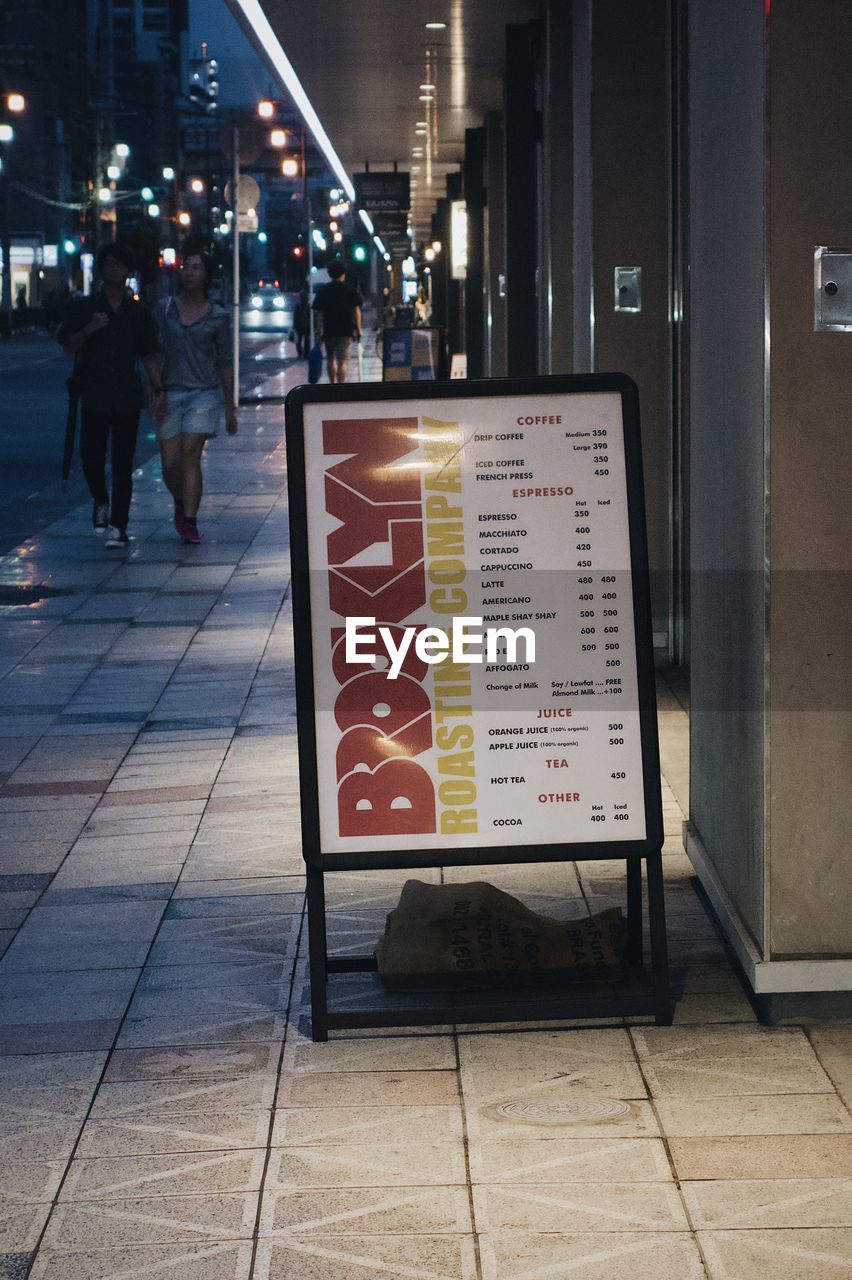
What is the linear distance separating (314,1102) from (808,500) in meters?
1.70

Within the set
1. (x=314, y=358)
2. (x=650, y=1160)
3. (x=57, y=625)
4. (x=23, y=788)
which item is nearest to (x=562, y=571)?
(x=650, y=1160)

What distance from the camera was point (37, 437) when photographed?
2364cm

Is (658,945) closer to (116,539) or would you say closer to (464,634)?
(464,634)

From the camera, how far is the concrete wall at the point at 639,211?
862 centimetres

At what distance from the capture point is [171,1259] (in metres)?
3.41

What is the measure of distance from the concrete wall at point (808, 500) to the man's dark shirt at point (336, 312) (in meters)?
21.5

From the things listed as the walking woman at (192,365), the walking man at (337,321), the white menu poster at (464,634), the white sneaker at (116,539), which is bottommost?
the white sneaker at (116,539)

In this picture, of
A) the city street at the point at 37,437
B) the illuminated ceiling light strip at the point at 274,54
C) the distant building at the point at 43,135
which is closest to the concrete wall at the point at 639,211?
the illuminated ceiling light strip at the point at 274,54

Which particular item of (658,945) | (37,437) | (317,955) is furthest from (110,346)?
(37,437)

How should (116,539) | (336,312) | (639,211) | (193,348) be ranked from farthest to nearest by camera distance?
(336,312)
(116,539)
(193,348)
(639,211)

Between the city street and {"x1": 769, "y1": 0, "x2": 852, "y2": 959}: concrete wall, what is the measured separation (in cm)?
1035

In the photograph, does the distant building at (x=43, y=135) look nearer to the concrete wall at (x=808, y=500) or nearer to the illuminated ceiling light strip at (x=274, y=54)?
the illuminated ceiling light strip at (x=274, y=54)

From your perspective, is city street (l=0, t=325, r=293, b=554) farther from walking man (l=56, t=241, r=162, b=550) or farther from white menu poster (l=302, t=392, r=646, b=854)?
white menu poster (l=302, t=392, r=646, b=854)

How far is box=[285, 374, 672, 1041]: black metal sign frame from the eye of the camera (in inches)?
173
